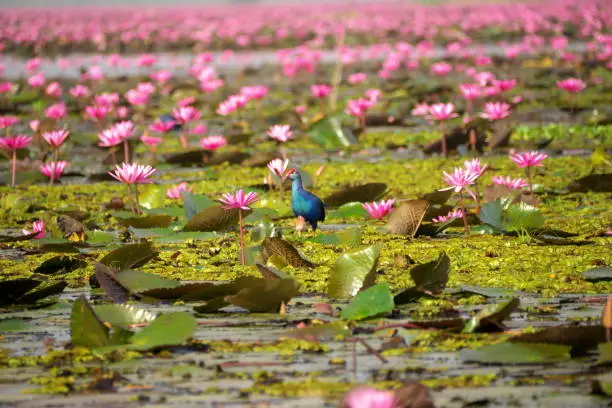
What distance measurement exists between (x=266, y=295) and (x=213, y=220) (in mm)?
1573

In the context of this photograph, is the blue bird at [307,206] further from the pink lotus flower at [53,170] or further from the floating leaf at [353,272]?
the pink lotus flower at [53,170]

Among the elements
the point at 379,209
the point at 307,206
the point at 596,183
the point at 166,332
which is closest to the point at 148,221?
the point at 307,206

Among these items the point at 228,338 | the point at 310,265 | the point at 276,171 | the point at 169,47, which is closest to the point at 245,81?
the point at 169,47

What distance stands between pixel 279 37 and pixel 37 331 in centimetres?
2222

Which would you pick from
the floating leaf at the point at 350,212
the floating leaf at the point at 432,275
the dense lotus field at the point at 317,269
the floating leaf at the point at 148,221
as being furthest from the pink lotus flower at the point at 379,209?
the floating leaf at the point at 432,275

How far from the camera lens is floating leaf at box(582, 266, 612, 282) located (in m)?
3.86

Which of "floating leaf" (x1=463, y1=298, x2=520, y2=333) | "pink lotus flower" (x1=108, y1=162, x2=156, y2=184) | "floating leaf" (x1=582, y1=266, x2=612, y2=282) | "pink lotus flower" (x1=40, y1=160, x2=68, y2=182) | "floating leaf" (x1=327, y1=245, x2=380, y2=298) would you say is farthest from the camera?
"pink lotus flower" (x1=40, y1=160, x2=68, y2=182)

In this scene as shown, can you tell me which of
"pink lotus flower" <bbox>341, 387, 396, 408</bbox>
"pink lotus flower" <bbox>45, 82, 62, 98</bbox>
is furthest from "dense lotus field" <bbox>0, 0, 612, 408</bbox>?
"pink lotus flower" <bbox>45, 82, 62, 98</bbox>

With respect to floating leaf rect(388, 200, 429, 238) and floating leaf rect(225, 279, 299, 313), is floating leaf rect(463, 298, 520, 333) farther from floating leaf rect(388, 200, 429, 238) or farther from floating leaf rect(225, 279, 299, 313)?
floating leaf rect(388, 200, 429, 238)

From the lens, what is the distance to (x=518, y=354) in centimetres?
293

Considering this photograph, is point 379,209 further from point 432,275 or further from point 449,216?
point 432,275

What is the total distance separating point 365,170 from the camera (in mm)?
7637

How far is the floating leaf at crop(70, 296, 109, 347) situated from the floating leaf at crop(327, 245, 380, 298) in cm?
93

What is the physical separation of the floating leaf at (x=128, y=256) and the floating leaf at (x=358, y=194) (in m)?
1.87
